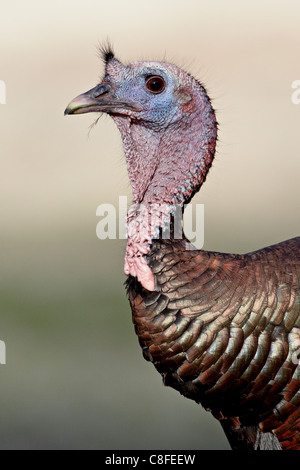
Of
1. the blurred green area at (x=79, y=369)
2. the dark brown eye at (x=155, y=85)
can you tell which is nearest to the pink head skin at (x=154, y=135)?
the dark brown eye at (x=155, y=85)

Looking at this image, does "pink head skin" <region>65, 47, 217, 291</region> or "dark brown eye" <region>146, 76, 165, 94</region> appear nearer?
"pink head skin" <region>65, 47, 217, 291</region>

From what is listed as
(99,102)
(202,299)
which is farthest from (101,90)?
(202,299)

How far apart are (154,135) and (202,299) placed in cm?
68

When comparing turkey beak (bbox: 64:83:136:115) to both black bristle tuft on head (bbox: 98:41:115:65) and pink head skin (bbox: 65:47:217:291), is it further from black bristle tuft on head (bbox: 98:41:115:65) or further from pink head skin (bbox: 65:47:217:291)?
black bristle tuft on head (bbox: 98:41:115:65)

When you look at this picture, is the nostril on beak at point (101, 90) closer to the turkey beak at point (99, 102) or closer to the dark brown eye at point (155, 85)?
the turkey beak at point (99, 102)

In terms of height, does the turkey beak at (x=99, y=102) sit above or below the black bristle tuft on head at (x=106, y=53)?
below

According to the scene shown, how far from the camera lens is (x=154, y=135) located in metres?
3.50

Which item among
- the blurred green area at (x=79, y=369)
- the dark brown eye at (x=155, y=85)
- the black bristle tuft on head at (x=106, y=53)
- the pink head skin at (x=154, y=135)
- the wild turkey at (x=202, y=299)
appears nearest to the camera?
the wild turkey at (x=202, y=299)

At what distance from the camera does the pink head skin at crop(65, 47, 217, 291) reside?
11.0 ft

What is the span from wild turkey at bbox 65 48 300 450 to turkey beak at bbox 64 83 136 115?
1.2 inches

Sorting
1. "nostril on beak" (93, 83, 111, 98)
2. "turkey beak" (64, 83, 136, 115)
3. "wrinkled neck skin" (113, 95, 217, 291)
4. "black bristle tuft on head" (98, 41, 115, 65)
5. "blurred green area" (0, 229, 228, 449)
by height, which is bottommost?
"blurred green area" (0, 229, 228, 449)

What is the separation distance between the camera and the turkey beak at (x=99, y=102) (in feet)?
11.6

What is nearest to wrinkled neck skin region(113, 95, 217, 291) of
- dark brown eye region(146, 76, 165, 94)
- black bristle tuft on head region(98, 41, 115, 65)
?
dark brown eye region(146, 76, 165, 94)
